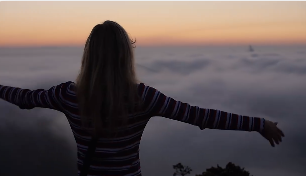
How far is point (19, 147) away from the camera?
5787 inches

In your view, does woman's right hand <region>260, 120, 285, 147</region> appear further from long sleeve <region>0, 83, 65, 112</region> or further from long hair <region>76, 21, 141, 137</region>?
long sleeve <region>0, 83, 65, 112</region>

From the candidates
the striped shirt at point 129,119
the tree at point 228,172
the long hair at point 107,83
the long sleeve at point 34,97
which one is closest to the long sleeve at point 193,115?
the striped shirt at point 129,119

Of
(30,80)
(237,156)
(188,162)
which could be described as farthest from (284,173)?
(30,80)

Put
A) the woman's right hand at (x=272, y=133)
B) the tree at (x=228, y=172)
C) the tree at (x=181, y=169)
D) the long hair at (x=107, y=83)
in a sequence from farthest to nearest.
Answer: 1. the tree at (x=181, y=169)
2. the tree at (x=228, y=172)
3. the woman's right hand at (x=272, y=133)
4. the long hair at (x=107, y=83)

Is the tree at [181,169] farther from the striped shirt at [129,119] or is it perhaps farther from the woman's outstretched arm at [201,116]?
the woman's outstretched arm at [201,116]

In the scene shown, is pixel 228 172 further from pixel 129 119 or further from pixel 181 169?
pixel 129 119

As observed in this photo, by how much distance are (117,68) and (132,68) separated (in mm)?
140

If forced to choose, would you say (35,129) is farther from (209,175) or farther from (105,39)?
(105,39)

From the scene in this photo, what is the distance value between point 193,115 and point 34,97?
146 centimetres

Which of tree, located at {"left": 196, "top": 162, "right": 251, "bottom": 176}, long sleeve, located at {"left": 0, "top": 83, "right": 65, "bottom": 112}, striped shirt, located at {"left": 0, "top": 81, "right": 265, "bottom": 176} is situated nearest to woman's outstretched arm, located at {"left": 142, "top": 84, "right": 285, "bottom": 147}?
striped shirt, located at {"left": 0, "top": 81, "right": 265, "bottom": 176}

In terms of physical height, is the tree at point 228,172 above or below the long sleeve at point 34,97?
above

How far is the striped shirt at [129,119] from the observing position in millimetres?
2857

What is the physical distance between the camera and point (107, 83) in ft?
9.06

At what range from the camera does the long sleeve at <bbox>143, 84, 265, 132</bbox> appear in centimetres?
285
